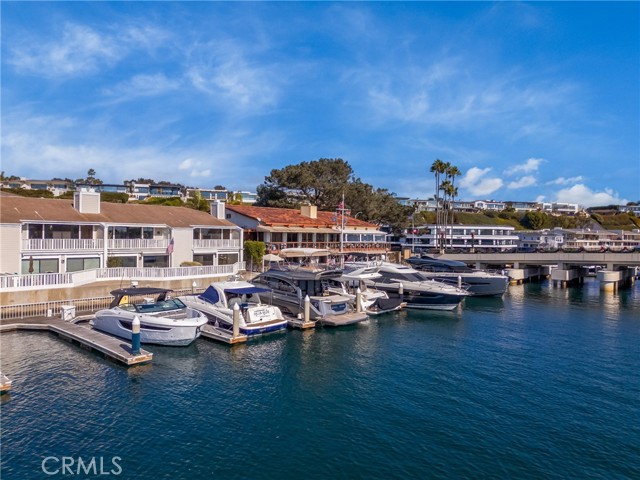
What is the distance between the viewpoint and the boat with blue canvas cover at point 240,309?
2567 centimetres

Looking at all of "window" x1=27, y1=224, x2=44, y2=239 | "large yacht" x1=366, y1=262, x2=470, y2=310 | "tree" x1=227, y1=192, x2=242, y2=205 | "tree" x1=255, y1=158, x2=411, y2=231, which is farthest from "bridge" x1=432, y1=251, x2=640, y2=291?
"window" x1=27, y1=224, x2=44, y2=239

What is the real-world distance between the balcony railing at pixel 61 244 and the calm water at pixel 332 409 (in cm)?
902

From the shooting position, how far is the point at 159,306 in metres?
24.4

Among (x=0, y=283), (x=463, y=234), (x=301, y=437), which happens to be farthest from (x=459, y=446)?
(x=463, y=234)

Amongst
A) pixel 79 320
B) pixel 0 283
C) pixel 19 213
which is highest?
pixel 19 213

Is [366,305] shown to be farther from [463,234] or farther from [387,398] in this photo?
[463,234]

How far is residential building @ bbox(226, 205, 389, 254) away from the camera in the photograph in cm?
4953

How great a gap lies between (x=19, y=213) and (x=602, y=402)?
38.1 m

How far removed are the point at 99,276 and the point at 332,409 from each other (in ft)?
75.6

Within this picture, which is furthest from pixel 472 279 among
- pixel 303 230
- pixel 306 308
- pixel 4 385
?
pixel 4 385

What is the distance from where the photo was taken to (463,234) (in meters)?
89.3

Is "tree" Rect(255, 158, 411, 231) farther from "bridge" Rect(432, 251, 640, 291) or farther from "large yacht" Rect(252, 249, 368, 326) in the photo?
"large yacht" Rect(252, 249, 368, 326)

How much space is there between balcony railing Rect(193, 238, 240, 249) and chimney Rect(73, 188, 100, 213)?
29.9 feet

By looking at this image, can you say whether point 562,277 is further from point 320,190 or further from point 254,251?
point 254,251
